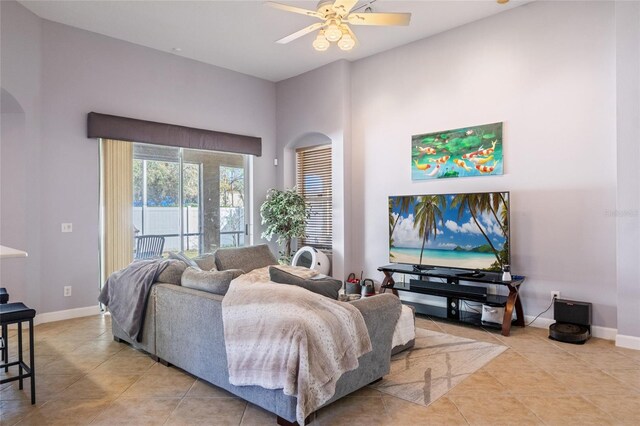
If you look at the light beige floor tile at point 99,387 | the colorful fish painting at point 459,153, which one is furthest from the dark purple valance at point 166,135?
the light beige floor tile at point 99,387

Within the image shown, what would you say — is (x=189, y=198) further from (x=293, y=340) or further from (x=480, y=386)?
(x=480, y=386)

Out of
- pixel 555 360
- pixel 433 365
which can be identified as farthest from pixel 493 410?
pixel 555 360

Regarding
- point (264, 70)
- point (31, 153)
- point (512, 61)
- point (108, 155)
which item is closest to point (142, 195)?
point (108, 155)

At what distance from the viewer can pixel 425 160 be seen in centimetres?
510

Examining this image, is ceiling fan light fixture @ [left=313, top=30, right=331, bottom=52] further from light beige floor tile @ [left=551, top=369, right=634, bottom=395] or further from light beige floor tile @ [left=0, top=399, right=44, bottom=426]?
light beige floor tile @ [left=0, top=399, right=44, bottom=426]

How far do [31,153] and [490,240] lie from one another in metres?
4.95

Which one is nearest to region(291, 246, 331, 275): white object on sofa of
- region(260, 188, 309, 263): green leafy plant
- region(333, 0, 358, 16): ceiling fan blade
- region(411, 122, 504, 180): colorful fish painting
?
region(260, 188, 309, 263): green leafy plant

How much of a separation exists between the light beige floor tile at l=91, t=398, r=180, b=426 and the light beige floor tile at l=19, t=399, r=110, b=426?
0.22 feet

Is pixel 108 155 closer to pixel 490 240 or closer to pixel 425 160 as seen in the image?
pixel 425 160

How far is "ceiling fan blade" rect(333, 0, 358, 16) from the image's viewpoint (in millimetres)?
3040

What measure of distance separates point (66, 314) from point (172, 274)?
2277 millimetres

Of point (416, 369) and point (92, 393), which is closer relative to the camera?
point (92, 393)

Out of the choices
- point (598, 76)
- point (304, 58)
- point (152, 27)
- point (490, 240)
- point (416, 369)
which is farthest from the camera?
point (304, 58)

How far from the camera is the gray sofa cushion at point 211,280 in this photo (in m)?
2.78
